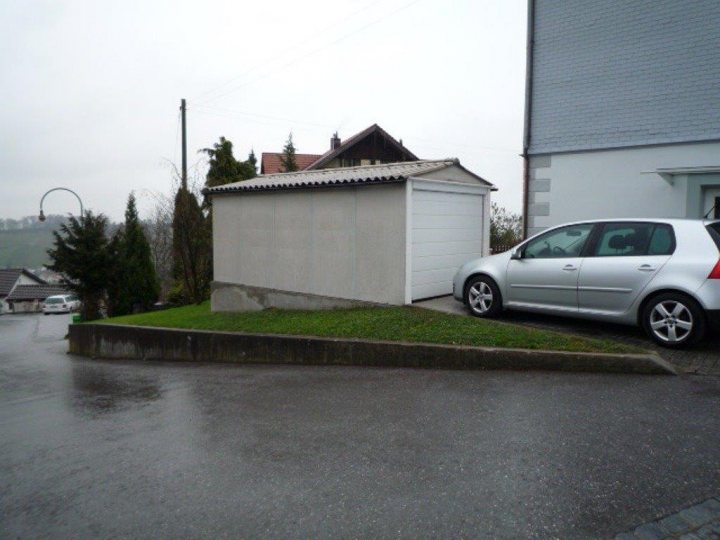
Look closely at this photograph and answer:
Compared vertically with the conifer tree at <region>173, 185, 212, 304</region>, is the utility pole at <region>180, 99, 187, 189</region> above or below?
above

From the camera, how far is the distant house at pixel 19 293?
212 feet

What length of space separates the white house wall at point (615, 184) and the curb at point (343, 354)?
531 cm

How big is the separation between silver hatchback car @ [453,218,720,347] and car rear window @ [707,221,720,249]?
1cm

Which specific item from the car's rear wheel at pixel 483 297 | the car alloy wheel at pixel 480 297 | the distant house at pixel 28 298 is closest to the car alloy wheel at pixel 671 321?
the car's rear wheel at pixel 483 297

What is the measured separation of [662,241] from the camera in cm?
693

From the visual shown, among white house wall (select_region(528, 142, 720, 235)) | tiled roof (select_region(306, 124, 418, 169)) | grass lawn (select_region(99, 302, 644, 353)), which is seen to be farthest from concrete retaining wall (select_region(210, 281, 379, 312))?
tiled roof (select_region(306, 124, 418, 169))

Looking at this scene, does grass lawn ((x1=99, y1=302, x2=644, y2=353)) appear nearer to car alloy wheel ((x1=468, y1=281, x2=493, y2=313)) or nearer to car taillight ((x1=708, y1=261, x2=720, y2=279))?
car alloy wheel ((x1=468, y1=281, x2=493, y2=313))

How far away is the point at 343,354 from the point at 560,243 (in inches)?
132

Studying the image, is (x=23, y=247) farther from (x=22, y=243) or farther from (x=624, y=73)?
(x=624, y=73)

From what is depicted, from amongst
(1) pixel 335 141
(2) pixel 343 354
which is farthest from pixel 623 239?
(1) pixel 335 141

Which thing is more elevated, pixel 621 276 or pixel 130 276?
pixel 621 276

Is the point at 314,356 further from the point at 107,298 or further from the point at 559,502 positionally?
the point at 107,298

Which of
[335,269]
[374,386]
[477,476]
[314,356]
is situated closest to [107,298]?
[335,269]

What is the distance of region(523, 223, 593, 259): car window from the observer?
25.3 ft
